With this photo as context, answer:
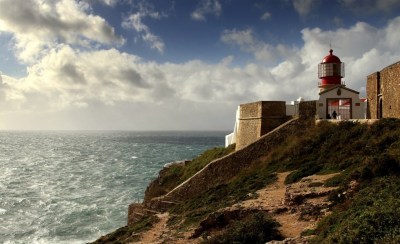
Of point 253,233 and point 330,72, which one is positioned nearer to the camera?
point 253,233

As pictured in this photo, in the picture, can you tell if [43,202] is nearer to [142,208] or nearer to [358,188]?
[142,208]

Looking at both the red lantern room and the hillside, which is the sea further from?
the red lantern room

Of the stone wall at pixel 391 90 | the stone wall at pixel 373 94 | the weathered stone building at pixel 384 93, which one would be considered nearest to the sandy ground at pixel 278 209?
the stone wall at pixel 391 90

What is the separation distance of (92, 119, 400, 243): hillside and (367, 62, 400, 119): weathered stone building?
1.98m

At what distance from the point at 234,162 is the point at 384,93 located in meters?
9.70

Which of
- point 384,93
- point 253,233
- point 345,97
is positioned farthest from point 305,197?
point 345,97

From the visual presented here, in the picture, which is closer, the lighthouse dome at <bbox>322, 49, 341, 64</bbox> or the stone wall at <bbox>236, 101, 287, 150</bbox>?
the stone wall at <bbox>236, 101, 287, 150</bbox>

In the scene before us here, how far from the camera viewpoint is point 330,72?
95.9 feet

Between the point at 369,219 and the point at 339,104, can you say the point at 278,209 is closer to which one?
the point at 369,219

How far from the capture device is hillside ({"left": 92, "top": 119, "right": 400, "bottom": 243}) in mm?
8953

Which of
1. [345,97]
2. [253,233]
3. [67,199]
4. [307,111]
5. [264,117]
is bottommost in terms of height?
[67,199]

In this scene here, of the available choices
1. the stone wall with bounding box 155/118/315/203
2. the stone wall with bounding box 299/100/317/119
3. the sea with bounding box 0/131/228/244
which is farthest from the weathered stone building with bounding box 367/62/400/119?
the sea with bounding box 0/131/228/244

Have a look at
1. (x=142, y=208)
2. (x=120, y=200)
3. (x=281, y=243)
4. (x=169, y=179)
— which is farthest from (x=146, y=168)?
(x=281, y=243)

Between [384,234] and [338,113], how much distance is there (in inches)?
769
